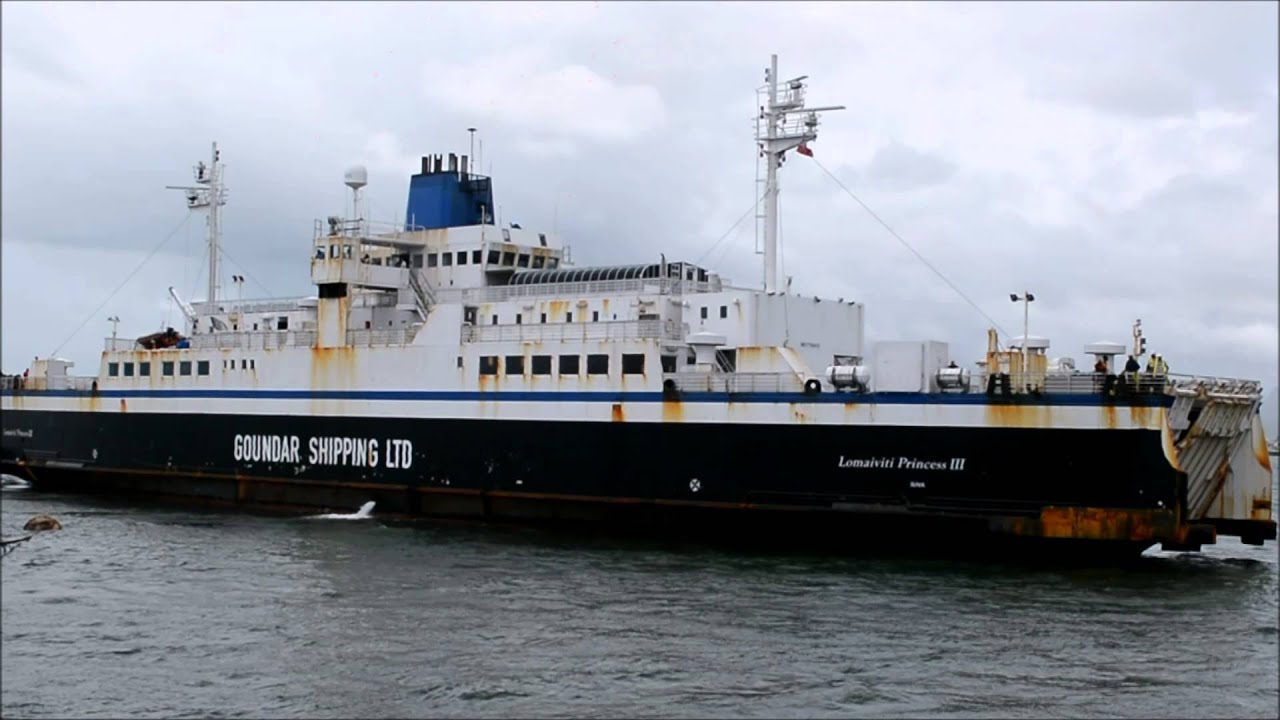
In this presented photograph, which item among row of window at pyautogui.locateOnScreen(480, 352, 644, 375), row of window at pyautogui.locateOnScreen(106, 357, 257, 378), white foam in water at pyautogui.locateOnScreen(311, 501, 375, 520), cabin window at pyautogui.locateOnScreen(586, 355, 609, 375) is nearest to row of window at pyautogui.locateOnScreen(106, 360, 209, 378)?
row of window at pyautogui.locateOnScreen(106, 357, 257, 378)

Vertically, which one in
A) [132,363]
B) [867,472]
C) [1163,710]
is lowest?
[1163,710]

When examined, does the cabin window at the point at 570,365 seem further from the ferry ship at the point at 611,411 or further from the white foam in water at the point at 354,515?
the white foam in water at the point at 354,515

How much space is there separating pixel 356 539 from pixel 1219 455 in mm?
15918

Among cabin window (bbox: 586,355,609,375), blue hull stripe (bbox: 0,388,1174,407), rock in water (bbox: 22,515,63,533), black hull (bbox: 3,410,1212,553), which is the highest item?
cabin window (bbox: 586,355,609,375)

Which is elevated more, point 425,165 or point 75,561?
point 425,165

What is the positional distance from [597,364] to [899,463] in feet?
22.0

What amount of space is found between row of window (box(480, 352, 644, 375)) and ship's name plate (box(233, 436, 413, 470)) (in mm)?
2705

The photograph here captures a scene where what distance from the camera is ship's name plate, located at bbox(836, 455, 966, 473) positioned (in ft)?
80.2

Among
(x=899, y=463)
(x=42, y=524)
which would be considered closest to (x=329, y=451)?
(x=42, y=524)

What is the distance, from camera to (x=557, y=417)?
28.8 metres

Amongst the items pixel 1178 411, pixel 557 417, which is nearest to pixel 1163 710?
pixel 1178 411

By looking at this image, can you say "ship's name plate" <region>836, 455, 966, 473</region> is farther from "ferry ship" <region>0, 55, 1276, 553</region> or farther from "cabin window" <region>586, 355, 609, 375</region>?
"cabin window" <region>586, 355, 609, 375</region>

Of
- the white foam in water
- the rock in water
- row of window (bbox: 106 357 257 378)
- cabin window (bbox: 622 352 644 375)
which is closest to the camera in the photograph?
cabin window (bbox: 622 352 644 375)

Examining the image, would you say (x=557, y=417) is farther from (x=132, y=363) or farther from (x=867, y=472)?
(x=132, y=363)
